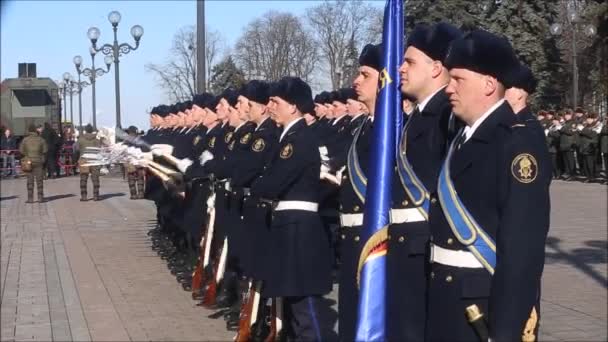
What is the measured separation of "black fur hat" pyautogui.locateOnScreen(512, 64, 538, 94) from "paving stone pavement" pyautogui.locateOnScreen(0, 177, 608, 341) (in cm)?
90

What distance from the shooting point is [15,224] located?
17125 mm

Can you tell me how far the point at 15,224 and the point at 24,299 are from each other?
764cm

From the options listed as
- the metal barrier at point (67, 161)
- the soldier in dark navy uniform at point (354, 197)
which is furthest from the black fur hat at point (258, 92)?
the metal barrier at point (67, 161)

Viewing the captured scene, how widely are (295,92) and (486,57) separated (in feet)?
10.7

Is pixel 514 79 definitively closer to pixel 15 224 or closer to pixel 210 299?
pixel 210 299

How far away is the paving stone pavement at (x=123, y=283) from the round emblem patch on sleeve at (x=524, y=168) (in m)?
0.63

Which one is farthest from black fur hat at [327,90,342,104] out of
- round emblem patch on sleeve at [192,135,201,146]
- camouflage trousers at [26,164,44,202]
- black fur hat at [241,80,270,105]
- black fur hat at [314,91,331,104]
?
camouflage trousers at [26,164,44,202]

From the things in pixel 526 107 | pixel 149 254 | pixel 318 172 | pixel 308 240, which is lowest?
pixel 149 254

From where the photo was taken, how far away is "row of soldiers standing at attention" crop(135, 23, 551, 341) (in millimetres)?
3570

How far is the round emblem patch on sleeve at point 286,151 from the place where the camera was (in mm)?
6586

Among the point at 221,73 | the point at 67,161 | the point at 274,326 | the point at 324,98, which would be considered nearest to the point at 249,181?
the point at 274,326

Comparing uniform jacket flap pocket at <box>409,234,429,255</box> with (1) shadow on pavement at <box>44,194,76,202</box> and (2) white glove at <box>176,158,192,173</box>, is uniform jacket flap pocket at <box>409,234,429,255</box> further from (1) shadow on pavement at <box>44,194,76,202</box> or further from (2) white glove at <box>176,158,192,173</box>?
(1) shadow on pavement at <box>44,194,76,202</box>

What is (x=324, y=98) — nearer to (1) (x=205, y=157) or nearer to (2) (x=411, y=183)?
(1) (x=205, y=157)

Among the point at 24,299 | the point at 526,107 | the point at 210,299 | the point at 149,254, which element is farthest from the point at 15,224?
the point at 526,107
